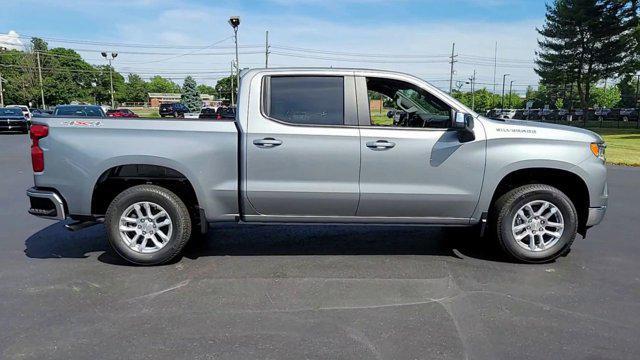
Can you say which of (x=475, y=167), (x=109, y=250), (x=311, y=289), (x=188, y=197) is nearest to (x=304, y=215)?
(x=311, y=289)

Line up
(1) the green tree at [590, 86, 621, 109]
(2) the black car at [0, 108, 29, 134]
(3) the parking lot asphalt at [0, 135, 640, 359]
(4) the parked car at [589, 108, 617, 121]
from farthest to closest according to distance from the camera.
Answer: (1) the green tree at [590, 86, 621, 109]
(4) the parked car at [589, 108, 617, 121]
(2) the black car at [0, 108, 29, 134]
(3) the parking lot asphalt at [0, 135, 640, 359]

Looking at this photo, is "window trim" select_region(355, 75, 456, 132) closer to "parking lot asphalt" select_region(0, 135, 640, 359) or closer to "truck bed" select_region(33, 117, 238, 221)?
"truck bed" select_region(33, 117, 238, 221)

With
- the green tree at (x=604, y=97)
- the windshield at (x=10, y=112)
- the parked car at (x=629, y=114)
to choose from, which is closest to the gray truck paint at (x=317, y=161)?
the windshield at (x=10, y=112)

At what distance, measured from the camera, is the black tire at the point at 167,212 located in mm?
4793

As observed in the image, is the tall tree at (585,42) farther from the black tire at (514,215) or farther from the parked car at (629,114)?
the black tire at (514,215)

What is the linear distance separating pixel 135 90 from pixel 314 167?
5972 inches

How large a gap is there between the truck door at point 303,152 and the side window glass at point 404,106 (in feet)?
1.24

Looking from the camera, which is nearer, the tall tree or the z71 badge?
the z71 badge

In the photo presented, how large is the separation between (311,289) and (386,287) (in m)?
0.67

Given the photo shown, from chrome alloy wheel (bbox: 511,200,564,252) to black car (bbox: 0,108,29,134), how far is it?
29.0 meters

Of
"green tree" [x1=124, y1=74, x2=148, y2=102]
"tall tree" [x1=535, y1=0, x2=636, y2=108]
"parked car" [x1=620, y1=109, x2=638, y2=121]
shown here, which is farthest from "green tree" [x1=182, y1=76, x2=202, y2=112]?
"parked car" [x1=620, y1=109, x2=638, y2=121]

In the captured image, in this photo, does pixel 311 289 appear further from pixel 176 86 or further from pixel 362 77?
pixel 176 86

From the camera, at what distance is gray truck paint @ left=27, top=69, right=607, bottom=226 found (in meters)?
4.68

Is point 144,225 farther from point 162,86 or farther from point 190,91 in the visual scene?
point 162,86
